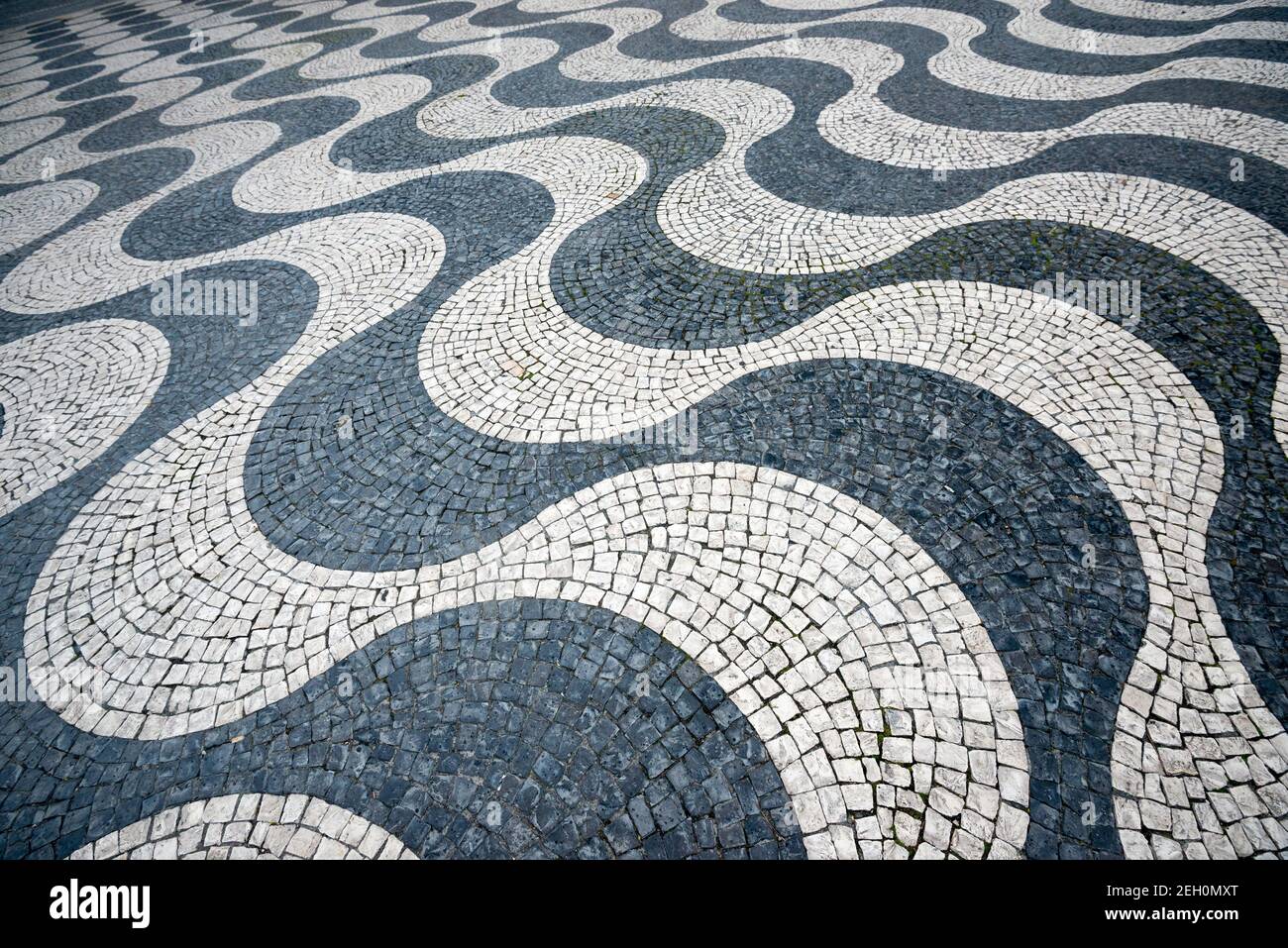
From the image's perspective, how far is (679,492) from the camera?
5316mm

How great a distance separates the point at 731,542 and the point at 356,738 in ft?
9.76

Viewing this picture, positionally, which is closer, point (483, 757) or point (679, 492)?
point (483, 757)

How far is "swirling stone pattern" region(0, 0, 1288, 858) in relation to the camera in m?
3.80

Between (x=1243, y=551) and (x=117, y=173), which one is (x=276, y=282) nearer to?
(x=117, y=173)

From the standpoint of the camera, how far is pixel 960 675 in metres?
4.11

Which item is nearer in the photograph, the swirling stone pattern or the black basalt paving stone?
the black basalt paving stone

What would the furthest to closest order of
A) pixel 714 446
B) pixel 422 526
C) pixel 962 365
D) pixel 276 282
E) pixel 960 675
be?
pixel 276 282 < pixel 962 365 < pixel 714 446 < pixel 422 526 < pixel 960 675

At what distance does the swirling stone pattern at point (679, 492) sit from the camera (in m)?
3.80

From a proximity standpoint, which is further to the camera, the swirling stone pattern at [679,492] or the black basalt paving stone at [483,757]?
the swirling stone pattern at [679,492]

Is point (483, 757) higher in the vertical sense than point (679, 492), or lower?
lower

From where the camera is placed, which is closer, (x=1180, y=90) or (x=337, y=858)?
(x=337, y=858)
